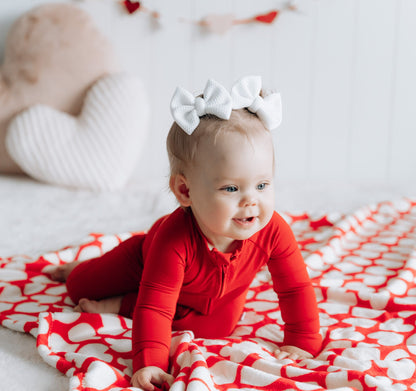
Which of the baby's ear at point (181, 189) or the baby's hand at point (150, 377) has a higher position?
the baby's ear at point (181, 189)

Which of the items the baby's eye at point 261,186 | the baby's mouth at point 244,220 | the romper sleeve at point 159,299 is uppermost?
the baby's eye at point 261,186

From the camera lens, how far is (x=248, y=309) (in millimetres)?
1232

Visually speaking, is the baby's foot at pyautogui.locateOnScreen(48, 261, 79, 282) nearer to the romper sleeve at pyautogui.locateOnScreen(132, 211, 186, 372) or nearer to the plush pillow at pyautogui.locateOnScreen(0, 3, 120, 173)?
the romper sleeve at pyautogui.locateOnScreen(132, 211, 186, 372)

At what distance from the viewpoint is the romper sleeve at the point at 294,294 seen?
41.1 inches

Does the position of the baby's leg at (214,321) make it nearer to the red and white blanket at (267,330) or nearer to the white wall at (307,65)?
the red and white blanket at (267,330)

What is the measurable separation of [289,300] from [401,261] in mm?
539

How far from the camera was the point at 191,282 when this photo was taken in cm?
104

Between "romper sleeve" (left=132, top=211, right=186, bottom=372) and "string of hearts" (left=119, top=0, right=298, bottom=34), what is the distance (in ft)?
4.33

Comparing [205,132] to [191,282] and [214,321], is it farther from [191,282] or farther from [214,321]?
[214,321]

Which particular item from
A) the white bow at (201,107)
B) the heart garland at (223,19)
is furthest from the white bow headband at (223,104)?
the heart garland at (223,19)

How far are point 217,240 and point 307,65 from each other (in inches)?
53.5

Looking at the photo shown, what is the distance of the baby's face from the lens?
0.90 meters

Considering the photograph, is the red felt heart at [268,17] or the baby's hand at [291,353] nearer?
the baby's hand at [291,353]

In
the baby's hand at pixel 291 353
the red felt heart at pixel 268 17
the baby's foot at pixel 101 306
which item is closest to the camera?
the baby's hand at pixel 291 353
